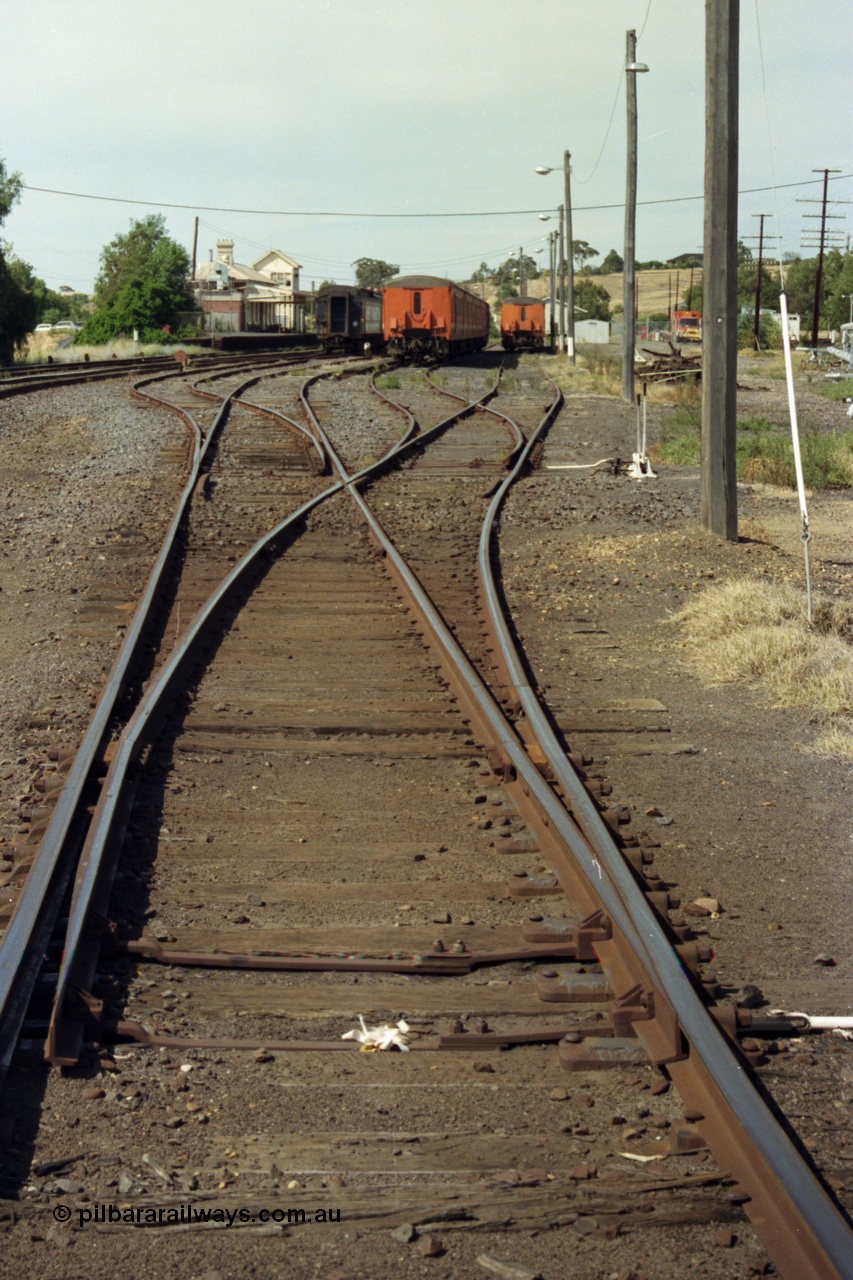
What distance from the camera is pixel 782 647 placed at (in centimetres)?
738

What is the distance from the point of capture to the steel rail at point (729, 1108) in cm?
250

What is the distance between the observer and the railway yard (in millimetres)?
2709

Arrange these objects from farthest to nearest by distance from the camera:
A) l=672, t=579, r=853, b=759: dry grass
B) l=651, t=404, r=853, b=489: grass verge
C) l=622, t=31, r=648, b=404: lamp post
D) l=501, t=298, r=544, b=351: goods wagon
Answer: l=501, t=298, r=544, b=351: goods wagon, l=622, t=31, r=648, b=404: lamp post, l=651, t=404, r=853, b=489: grass verge, l=672, t=579, r=853, b=759: dry grass

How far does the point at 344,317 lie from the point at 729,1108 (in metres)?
50.6

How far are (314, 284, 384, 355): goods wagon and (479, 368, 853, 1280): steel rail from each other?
48.9 m

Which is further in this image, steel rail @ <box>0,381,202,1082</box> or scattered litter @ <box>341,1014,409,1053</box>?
scattered litter @ <box>341,1014,409,1053</box>

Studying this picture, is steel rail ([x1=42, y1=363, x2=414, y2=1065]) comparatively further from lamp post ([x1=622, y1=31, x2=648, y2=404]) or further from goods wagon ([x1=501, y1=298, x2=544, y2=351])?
goods wagon ([x1=501, y1=298, x2=544, y2=351])

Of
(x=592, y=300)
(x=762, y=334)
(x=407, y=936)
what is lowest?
(x=407, y=936)

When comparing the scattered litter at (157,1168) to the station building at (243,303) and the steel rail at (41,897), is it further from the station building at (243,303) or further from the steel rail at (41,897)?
the station building at (243,303)

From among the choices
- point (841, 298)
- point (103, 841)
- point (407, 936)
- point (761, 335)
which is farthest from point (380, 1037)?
point (841, 298)

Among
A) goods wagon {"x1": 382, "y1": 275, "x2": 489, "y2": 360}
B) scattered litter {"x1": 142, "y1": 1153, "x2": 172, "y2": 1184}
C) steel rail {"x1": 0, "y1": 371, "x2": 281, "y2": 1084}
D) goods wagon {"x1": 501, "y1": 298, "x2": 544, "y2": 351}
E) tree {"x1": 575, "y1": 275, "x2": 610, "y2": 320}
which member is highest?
tree {"x1": 575, "y1": 275, "x2": 610, "y2": 320}

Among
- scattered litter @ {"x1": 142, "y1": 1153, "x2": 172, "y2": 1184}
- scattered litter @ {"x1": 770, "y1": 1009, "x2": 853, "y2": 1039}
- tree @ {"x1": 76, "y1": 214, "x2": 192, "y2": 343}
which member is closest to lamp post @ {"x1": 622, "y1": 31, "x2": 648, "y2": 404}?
scattered litter @ {"x1": 770, "y1": 1009, "x2": 853, "y2": 1039}

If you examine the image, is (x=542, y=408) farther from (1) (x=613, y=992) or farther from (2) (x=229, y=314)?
(2) (x=229, y=314)

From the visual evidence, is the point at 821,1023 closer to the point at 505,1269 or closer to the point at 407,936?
the point at 407,936
